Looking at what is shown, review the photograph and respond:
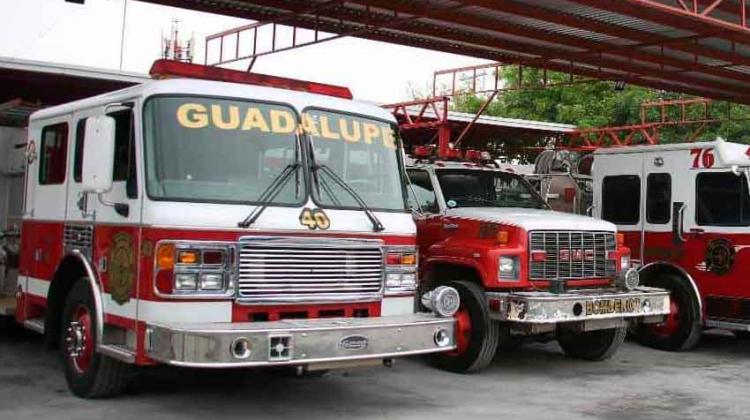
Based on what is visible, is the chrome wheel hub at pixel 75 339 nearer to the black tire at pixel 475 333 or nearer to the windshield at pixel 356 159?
the windshield at pixel 356 159

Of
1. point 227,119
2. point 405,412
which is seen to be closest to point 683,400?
point 405,412

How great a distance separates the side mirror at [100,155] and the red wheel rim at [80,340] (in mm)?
1242

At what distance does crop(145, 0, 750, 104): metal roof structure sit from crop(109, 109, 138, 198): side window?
462 centimetres

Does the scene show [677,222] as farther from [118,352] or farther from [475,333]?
[118,352]

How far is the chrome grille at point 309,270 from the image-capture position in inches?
235

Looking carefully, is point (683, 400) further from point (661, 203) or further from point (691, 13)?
point (691, 13)

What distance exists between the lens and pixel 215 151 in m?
6.06

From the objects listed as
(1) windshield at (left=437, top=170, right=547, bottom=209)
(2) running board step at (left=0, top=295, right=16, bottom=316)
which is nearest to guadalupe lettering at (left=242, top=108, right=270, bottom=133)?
(1) windshield at (left=437, top=170, right=547, bottom=209)

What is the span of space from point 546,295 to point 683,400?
1566 millimetres

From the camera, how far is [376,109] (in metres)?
7.22

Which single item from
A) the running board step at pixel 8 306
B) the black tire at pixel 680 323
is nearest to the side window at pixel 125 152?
the running board step at pixel 8 306

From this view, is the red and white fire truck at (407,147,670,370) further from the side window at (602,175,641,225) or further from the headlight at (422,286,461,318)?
the side window at (602,175,641,225)

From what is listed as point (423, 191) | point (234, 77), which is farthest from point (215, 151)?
point (423, 191)

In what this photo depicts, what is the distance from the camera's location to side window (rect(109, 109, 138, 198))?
6.07 m
